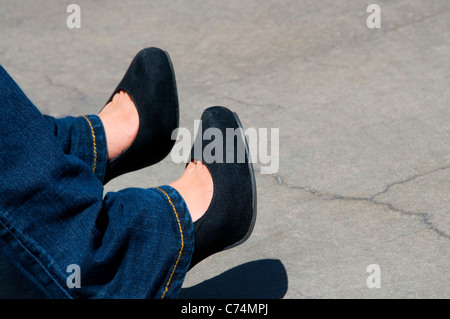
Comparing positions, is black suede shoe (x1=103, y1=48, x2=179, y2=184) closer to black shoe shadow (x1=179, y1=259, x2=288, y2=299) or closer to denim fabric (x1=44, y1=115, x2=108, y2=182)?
denim fabric (x1=44, y1=115, x2=108, y2=182)

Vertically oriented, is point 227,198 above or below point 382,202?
above

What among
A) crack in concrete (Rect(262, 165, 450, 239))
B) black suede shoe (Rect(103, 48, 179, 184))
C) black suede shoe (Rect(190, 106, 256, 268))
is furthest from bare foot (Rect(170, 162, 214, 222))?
crack in concrete (Rect(262, 165, 450, 239))

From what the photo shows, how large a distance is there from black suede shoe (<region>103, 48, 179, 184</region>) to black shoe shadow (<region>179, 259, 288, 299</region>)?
0.33 metres

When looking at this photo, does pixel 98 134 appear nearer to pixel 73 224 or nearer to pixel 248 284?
pixel 73 224

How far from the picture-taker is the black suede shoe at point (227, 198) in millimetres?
1224

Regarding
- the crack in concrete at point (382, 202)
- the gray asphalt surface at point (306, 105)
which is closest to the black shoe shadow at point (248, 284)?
the gray asphalt surface at point (306, 105)

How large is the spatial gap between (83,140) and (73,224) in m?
0.30

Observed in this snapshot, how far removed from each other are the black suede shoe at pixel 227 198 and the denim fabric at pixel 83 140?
23 centimetres

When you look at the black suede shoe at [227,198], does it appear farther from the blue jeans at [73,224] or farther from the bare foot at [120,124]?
the bare foot at [120,124]

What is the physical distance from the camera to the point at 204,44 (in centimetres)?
275

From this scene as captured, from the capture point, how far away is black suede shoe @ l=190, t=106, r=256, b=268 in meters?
1.22

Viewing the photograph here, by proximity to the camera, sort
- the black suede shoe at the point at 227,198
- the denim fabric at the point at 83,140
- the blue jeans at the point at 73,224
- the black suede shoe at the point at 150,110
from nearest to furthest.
Answer: the blue jeans at the point at 73,224
the black suede shoe at the point at 227,198
the denim fabric at the point at 83,140
the black suede shoe at the point at 150,110

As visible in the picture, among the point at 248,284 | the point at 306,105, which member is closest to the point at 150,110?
the point at 248,284

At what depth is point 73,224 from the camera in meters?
1.12
